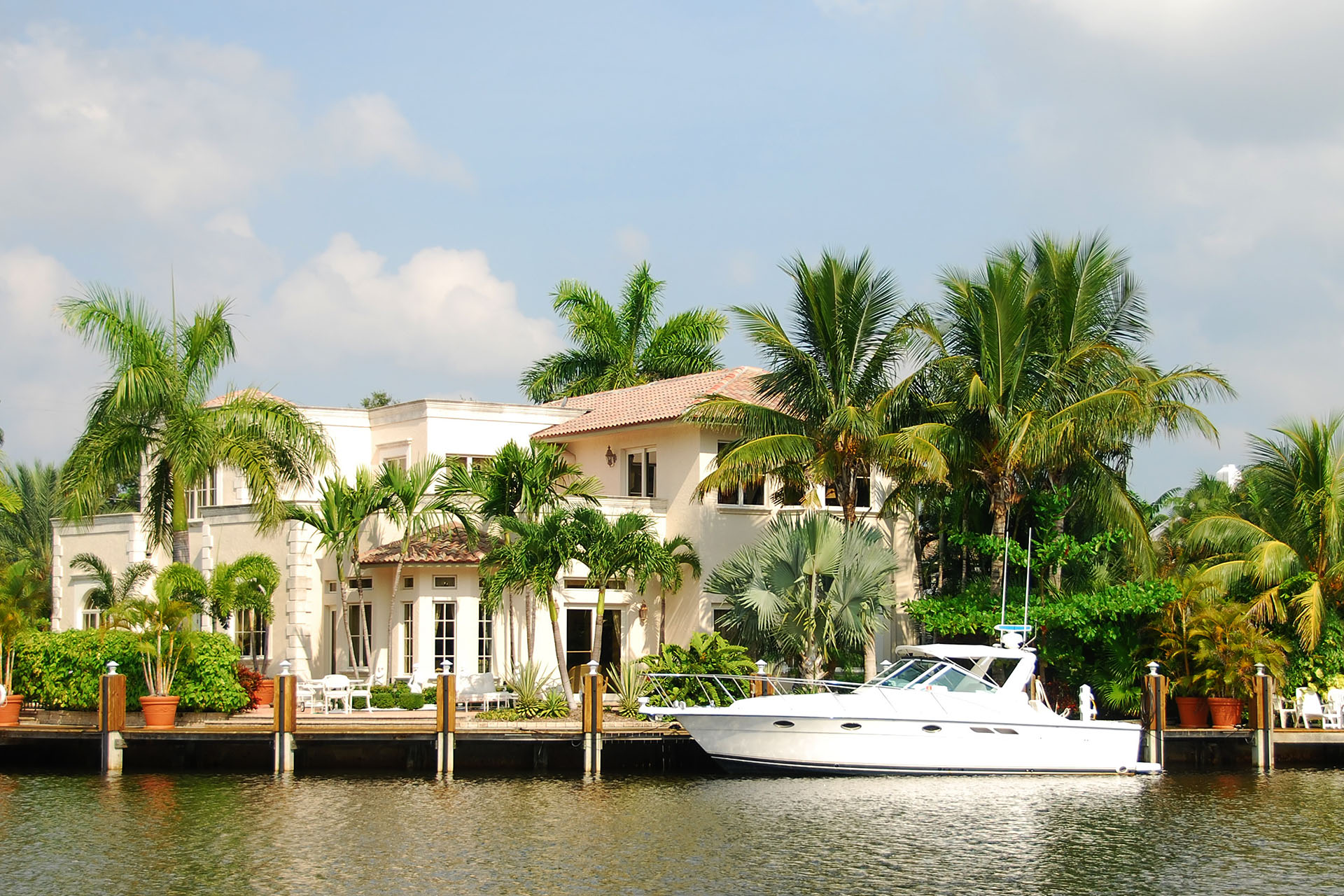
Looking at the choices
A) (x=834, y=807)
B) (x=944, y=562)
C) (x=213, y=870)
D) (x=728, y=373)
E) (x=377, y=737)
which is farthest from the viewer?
(x=728, y=373)

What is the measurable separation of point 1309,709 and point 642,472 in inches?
573

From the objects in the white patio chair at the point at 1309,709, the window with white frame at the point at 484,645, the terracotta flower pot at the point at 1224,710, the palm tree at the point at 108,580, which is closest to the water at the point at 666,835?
the terracotta flower pot at the point at 1224,710

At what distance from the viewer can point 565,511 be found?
94.2 feet

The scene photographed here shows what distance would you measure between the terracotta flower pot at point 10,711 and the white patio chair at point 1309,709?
2303cm

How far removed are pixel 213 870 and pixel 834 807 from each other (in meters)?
8.74

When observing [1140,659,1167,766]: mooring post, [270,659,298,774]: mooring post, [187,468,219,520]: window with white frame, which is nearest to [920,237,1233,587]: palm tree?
[1140,659,1167,766]: mooring post

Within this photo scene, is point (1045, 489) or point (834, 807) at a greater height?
point (1045, 489)

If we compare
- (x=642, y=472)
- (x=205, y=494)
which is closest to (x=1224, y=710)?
(x=642, y=472)

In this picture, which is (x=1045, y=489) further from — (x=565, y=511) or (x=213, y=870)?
(x=213, y=870)

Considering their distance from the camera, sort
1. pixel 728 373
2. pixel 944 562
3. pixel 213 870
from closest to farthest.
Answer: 1. pixel 213 870
2. pixel 944 562
3. pixel 728 373

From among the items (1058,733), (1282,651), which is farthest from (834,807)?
(1282,651)

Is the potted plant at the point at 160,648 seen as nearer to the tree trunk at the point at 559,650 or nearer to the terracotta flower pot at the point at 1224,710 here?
the tree trunk at the point at 559,650

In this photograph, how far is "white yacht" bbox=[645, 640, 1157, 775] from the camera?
24.6 meters

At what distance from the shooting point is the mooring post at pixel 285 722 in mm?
24359
